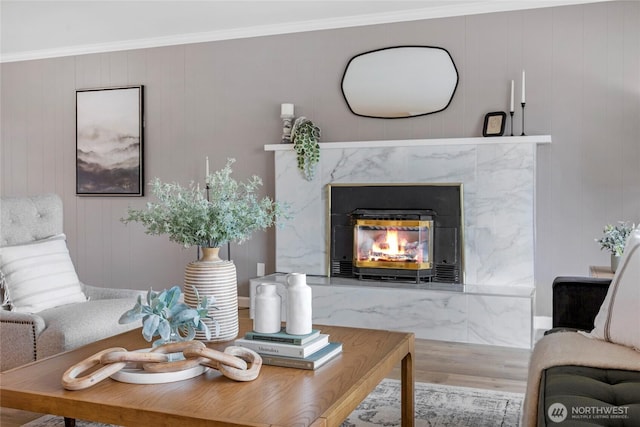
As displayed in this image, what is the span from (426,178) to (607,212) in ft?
4.36

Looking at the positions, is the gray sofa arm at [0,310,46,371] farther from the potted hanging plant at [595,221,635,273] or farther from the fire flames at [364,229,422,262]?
the potted hanging plant at [595,221,635,273]

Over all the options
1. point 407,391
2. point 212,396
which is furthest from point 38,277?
point 407,391

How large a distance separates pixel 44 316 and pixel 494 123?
11.0ft

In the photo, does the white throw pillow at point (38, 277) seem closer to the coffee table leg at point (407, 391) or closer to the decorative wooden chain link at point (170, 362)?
the decorative wooden chain link at point (170, 362)

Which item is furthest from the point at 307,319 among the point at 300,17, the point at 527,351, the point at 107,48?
the point at 107,48

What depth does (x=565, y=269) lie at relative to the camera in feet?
15.1

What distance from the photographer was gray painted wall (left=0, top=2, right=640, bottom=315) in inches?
176

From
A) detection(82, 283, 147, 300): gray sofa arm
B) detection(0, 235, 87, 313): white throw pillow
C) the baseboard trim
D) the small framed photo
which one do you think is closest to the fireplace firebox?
the small framed photo

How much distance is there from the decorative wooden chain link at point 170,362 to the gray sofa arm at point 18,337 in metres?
1.00

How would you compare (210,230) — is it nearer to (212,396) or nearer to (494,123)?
(212,396)

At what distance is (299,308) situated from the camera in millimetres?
2027

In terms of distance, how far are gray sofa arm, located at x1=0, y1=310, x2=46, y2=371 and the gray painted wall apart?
289cm

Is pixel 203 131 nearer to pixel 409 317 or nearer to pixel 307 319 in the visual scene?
pixel 409 317

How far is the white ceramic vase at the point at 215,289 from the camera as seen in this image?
221cm
